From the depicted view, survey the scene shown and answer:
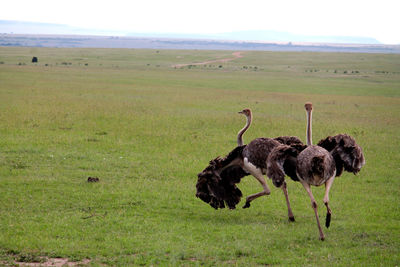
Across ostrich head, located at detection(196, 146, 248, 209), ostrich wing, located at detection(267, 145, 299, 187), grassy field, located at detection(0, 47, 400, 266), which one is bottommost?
grassy field, located at detection(0, 47, 400, 266)

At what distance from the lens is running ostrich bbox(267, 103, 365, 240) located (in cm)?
880

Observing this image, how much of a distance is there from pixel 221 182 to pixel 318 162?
255cm

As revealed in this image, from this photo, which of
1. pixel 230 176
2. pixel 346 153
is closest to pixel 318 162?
pixel 346 153

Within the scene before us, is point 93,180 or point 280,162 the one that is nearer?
point 280,162

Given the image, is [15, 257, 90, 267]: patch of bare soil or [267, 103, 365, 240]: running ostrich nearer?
[15, 257, 90, 267]: patch of bare soil

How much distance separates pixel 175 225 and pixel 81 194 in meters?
2.90

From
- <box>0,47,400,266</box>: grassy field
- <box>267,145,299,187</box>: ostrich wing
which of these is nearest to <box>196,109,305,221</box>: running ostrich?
<box>0,47,400,266</box>: grassy field

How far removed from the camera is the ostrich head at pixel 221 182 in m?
10.6

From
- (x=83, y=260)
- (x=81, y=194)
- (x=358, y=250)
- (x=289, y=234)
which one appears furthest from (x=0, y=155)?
(x=358, y=250)

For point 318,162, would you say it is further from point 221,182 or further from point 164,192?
point 164,192

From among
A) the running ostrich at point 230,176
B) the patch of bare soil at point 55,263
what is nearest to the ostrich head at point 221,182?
the running ostrich at point 230,176

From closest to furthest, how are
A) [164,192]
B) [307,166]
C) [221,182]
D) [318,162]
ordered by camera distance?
[318,162] < [307,166] < [221,182] < [164,192]

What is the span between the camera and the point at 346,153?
371 inches

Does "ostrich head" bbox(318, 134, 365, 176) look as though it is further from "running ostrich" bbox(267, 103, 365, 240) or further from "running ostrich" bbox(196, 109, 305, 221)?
"running ostrich" bbox(196, 109, 305, 221)
